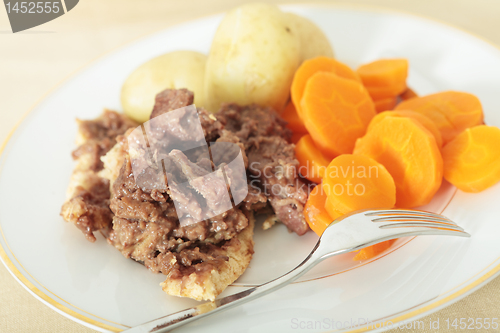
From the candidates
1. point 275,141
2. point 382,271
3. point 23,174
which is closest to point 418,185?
point 382,271

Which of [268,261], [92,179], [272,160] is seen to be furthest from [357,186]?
[92,179]

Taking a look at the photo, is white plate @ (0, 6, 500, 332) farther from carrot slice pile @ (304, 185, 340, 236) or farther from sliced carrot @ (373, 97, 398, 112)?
sliced carrot @ (373, 97, 398, 112)

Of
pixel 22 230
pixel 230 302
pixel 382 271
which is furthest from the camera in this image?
pixel 22 230

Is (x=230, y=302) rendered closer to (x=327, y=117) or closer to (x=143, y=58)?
(x=327, y=117)

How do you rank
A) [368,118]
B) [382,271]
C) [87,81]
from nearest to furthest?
[382,271] → [368,118] → [87,81]

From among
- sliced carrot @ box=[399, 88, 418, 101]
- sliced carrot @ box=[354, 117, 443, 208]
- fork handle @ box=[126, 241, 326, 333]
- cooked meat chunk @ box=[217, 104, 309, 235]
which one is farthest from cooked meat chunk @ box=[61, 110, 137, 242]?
sliced carrot @ box=[399, 88, 418, 101]

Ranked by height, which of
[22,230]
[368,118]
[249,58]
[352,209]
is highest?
[249,58]

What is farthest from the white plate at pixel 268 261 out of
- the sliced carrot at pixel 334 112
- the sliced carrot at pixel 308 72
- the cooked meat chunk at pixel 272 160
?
the sliced carrot at pixel 308 72
